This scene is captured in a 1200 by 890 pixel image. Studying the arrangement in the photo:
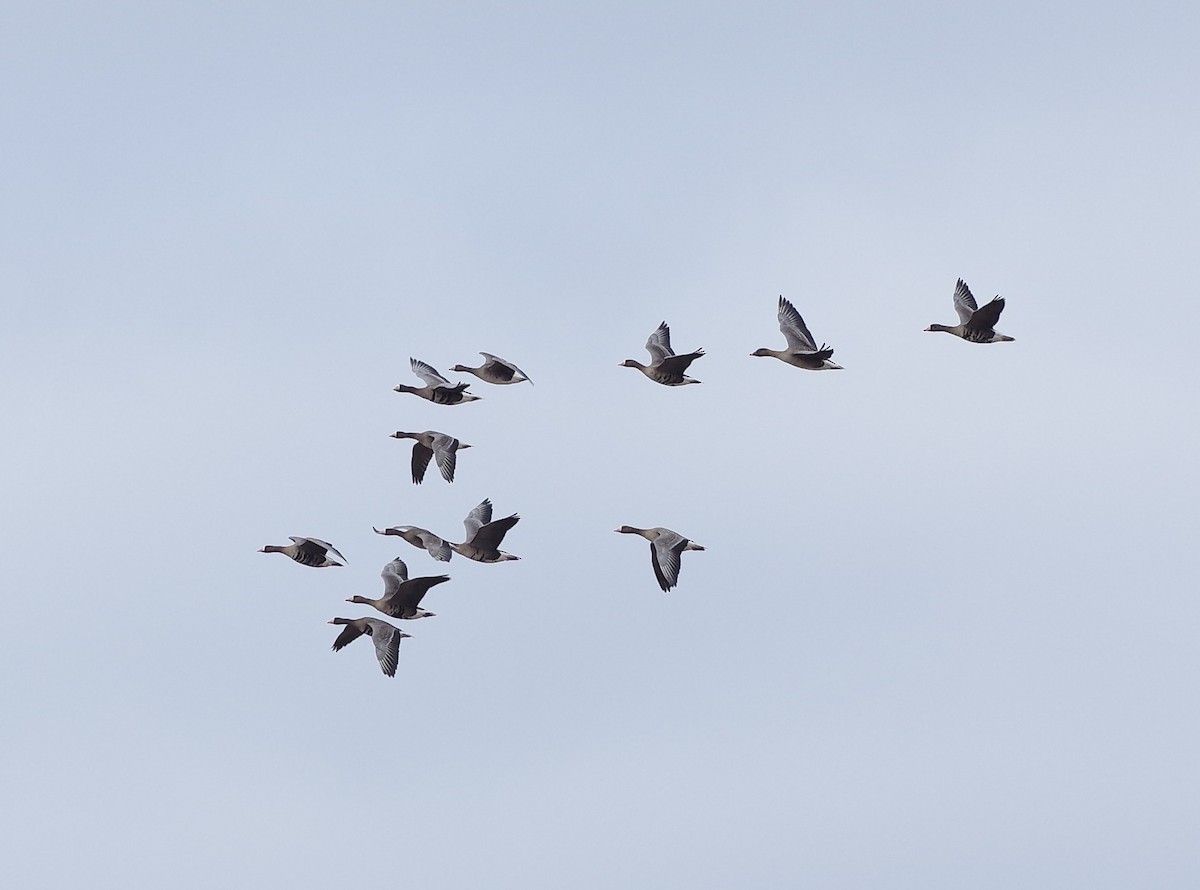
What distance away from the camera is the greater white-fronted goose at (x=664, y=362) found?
44.2 metres

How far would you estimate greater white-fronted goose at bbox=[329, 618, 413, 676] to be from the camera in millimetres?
41281

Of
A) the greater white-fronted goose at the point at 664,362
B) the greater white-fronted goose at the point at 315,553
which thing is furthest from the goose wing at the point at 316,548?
the greater white-fronted goose at the point at 664,362

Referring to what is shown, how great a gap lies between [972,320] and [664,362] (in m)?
7.62

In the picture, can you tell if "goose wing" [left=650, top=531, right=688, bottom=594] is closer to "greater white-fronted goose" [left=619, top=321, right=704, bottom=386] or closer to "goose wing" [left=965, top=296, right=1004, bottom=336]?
"greater white-fronted goose" [left=619, top=321, right=704, bottom=386]

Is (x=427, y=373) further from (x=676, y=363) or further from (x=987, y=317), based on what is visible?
(x=987, y=317)

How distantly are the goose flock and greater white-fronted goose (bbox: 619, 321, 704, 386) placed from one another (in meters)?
0.02

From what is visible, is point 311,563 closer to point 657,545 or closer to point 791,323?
point 657,545

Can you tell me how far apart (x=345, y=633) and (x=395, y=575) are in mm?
2319

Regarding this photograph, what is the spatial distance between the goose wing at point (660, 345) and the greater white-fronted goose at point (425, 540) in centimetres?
710

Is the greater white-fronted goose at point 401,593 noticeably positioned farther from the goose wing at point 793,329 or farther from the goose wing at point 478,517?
the goose wing at point 793,329

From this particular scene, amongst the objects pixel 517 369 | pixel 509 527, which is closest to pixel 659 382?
pixel 517 369

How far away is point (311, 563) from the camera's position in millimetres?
42469

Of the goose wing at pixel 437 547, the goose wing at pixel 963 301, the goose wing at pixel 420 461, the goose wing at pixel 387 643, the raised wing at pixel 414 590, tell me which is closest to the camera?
the raised wing at pixel 414 590

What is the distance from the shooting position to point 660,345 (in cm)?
4659
